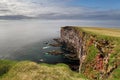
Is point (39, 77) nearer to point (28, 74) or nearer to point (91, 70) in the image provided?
point (28, 74)

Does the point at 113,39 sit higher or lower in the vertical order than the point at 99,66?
higher

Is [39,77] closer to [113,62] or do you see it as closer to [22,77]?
[22,77]

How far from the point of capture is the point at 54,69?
56.8m

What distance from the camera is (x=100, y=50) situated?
131m

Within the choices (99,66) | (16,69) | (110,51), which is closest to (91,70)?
(99,66)

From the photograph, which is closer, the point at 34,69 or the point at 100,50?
the point at 34,69

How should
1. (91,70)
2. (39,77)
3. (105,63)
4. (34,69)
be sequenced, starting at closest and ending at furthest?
(39,77)
(34,69)
(105,63)
(91,70)

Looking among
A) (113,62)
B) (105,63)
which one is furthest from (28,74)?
(105,63)

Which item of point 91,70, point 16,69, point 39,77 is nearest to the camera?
point 39,77

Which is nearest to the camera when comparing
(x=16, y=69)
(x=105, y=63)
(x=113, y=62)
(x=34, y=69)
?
(x=34, y=69)

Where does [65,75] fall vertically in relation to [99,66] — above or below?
above

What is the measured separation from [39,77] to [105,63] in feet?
227

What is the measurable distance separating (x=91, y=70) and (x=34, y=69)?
7514 cm

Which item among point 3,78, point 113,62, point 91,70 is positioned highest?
point 3,78
